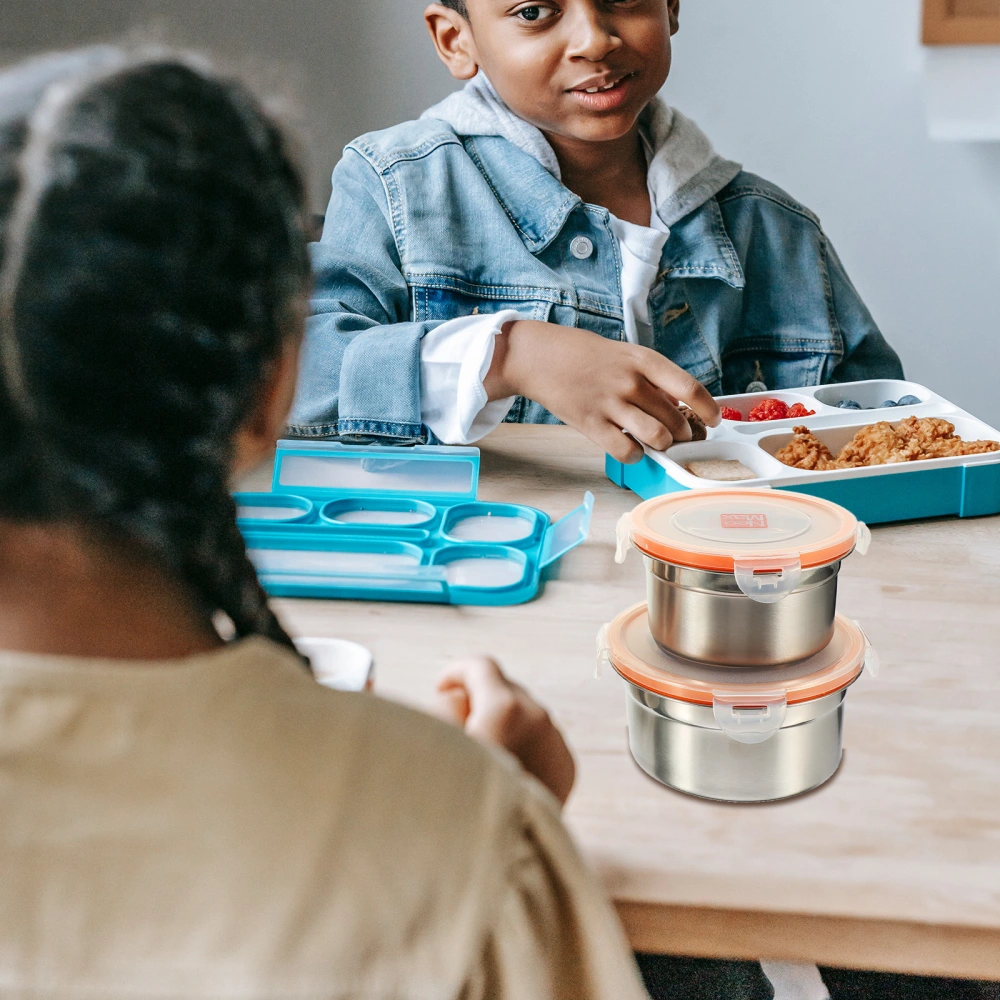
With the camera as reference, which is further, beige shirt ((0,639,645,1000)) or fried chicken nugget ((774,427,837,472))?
fried chicken nugget ((774,427,837,472))

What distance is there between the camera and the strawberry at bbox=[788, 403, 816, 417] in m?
1.01

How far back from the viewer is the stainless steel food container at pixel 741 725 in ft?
1.65

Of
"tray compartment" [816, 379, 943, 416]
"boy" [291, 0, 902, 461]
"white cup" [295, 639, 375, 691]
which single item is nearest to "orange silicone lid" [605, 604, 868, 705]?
"white cup" [295, 639, 375, 691]

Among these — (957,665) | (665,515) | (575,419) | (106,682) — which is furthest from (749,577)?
(575,419)

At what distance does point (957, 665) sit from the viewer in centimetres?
62

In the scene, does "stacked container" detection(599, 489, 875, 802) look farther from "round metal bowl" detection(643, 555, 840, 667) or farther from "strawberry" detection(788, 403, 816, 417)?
"strawberry" detection(788, 403, 816, 417)

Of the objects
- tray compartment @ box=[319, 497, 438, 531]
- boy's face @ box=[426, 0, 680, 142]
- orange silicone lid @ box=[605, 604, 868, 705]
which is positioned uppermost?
boy's face @ box=[426, 0, 680, 142]

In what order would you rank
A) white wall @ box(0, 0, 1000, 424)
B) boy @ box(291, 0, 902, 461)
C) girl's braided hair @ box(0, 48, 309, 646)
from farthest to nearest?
white wall @ box(0, 0, 1000, 424), boy @ box(291, 0, 902, 461), girl's braided hair @ box(0, 48, 309, 646)

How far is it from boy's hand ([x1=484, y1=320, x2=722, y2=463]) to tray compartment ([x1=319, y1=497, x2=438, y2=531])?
179 mm

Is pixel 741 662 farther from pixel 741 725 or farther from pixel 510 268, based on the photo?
pixel 510 268

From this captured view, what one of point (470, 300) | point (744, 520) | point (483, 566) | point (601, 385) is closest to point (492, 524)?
point (483, 566)

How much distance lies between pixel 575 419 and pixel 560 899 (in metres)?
0.64

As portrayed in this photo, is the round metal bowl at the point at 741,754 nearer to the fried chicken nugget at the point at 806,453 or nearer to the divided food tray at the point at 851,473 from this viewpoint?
the divided food tray at the point at 851,473

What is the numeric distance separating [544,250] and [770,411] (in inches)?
13.8
